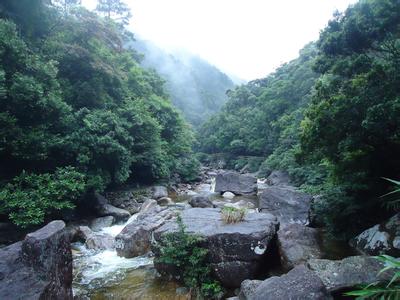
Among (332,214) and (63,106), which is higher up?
(63,106)

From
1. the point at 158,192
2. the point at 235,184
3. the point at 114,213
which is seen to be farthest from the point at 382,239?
the point at 158,192

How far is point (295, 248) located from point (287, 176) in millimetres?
14220

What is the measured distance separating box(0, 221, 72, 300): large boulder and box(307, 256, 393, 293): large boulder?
471cm

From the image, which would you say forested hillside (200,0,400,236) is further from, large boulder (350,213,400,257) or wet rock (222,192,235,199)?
wet rock (222,192,235,199)

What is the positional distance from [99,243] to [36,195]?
106 inches

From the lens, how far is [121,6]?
37500 mm

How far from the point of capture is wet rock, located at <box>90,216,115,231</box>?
11234mm

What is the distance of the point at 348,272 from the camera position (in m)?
4.79

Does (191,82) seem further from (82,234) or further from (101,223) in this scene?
(82,234)

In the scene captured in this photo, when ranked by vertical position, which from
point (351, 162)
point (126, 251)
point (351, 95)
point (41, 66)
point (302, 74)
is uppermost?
point (302, 74)

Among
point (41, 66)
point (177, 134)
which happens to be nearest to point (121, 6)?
point (177, 134)

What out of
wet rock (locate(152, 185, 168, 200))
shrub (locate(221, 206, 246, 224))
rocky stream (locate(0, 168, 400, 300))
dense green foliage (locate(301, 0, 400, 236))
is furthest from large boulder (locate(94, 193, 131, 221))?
dense green foliage (locate(301, 0, 400, 236))

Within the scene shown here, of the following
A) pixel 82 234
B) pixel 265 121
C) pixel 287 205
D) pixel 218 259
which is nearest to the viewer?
pixel 218 259

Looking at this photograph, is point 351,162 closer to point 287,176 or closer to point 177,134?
point 287,176
